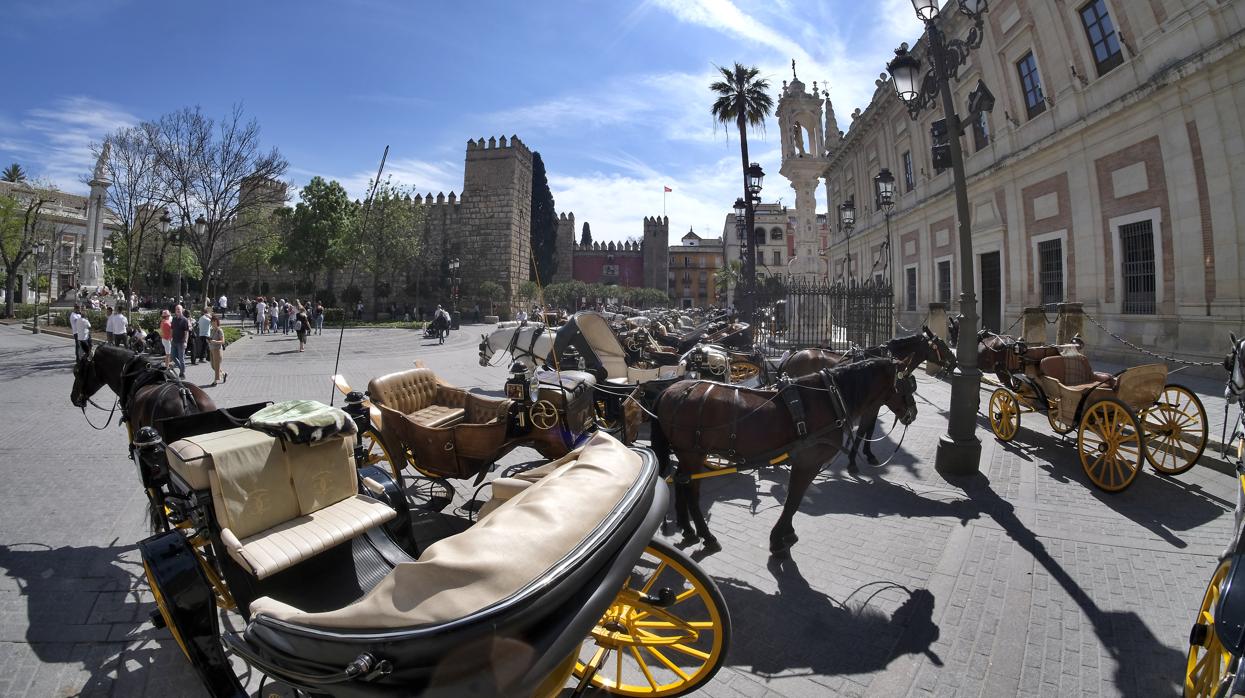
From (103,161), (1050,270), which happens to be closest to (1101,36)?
(1050,270)

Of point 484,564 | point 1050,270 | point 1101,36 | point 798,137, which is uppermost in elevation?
point 798,137

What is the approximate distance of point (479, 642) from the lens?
4.29 ft

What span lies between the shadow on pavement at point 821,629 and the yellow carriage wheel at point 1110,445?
313 centimetres

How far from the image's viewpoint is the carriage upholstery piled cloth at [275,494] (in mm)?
2461

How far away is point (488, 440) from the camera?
435cm

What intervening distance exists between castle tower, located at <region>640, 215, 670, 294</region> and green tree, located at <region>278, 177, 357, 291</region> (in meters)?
41.9

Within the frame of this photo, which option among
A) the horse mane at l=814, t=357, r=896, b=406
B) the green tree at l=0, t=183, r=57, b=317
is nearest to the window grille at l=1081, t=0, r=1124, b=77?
the horse mane at l=814, t=357, r=896, b=406

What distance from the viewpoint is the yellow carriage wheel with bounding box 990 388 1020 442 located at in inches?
263

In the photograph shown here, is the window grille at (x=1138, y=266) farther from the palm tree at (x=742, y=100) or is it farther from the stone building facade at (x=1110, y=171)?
the palm tree at (x=742, y=100)

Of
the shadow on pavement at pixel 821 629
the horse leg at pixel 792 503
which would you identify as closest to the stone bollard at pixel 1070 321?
the horse leg at pixel 792 503

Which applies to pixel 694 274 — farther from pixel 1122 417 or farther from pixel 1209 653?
pixel 1209 653

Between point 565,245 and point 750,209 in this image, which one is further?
point 565,245

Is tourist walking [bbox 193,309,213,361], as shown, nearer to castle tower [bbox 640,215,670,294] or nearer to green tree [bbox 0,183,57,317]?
green tree [bbox 0,183,57,317]

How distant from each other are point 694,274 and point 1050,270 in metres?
65.6
